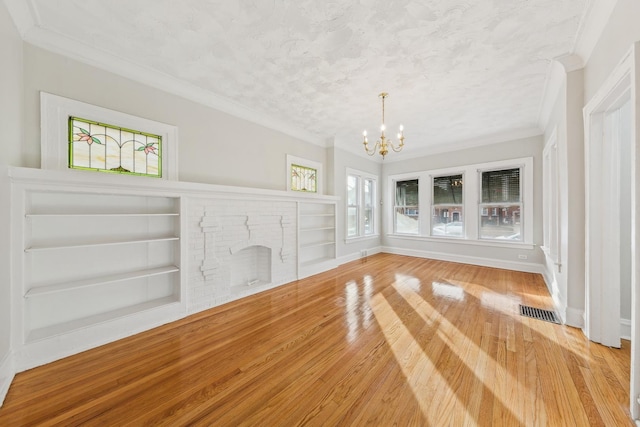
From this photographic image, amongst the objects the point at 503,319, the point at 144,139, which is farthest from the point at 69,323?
the point at 503,319

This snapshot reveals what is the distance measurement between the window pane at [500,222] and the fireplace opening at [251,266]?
16.2ft

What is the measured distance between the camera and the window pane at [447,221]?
19.2 feet

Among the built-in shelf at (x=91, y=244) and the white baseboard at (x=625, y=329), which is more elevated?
the built-in shelf at (x=91, y=244)

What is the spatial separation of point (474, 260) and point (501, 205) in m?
1.38

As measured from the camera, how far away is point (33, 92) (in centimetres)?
216

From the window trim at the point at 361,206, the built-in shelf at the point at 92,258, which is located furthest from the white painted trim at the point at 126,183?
the window trim at the point at 361,206

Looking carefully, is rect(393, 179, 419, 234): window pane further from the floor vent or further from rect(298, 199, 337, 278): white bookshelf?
the floor vent

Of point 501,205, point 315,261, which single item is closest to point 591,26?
point 501,205

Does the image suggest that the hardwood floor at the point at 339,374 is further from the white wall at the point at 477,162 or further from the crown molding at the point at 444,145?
the crown molding at the point at 444,145

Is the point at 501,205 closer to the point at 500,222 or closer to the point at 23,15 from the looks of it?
the point at 500,222

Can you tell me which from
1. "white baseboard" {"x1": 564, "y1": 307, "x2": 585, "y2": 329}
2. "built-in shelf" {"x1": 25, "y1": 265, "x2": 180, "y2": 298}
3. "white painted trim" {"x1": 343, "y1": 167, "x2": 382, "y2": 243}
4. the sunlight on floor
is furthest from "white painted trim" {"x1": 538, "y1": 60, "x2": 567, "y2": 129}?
"built-in shelf" {"x1": 25, "y1": 265, "x2": 180, "y2": 298}

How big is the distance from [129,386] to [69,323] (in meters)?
1.13

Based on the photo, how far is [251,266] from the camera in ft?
13.1

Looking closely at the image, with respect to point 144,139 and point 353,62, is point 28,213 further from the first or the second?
point 353,62
